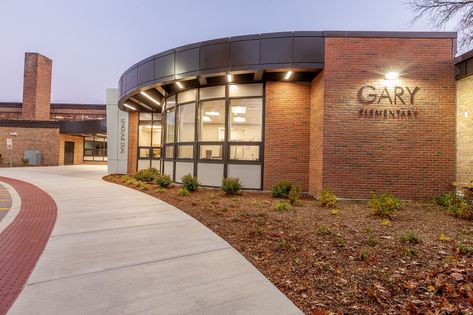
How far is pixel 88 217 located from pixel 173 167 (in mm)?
5920

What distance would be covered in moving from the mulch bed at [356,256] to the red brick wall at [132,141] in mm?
11833

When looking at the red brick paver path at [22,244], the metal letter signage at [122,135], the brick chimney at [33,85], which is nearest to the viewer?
the red brick paver path at [22,244]

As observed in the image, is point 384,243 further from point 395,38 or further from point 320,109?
point 395,38

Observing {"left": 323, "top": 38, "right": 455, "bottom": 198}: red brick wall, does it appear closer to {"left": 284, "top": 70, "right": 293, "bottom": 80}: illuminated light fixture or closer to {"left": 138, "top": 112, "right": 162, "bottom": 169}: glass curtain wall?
{"left": 284, "top": 70, "right": 293, "bottom": 80}: illuminated light fixture

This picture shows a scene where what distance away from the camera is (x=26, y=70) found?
31047 millimetres

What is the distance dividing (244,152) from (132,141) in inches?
406

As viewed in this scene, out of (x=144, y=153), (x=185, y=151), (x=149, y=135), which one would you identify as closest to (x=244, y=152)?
(x=185, y=151)

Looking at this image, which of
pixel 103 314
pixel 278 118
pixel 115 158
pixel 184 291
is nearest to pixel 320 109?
pixel 278 118

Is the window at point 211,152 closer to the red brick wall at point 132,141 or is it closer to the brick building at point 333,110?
the brick building at point 333,110

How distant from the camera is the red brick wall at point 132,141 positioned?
16938mm

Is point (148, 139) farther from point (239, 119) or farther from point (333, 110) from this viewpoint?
point (333, 110)

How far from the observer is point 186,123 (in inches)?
444

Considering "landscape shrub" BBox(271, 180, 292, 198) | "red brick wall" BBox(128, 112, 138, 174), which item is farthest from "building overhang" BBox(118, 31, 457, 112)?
"red brick wall" BBox(128, 112, 138, 174)

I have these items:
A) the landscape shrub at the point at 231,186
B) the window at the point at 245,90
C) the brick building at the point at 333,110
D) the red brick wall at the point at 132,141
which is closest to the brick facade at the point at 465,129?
the brick building at the point at 333,110
